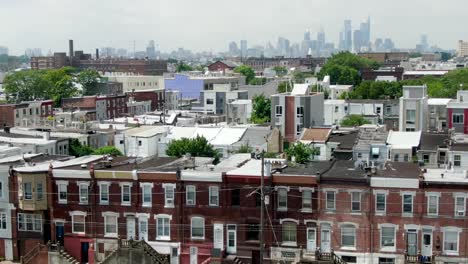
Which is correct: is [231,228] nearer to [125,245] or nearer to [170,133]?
[125,245]

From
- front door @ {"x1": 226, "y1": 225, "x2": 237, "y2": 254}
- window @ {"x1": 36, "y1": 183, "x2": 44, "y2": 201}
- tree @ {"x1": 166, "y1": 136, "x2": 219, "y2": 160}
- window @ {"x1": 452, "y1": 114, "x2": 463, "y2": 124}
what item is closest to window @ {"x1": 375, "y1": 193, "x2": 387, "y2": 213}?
front door @ {"x1": 226, "y1": 225, "x2": 237, "y2": 254}

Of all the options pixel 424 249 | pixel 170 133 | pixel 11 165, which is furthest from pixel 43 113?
pixel 424 249

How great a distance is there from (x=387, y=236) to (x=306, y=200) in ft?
17.0

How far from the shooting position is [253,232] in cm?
4641

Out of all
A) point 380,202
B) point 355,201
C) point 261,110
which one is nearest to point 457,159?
point 380,202

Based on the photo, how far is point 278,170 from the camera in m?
47.8

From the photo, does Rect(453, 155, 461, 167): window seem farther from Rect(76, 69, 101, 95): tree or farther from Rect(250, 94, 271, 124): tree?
Rect(76, 69, 101, 95): tree

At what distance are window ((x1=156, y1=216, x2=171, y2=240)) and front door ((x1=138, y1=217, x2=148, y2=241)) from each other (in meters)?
0.77

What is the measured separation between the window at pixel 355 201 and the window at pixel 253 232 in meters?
5.85

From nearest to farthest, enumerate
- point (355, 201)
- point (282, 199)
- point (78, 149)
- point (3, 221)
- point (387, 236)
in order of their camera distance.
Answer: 1. point (387, 236)
2. point (355, 201)
3. point (282, 199)
4. point (3, 221)
5. point (78, 149)

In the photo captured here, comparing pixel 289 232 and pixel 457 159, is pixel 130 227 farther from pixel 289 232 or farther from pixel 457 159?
pixel 457 159

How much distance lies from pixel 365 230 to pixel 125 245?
46.9ft

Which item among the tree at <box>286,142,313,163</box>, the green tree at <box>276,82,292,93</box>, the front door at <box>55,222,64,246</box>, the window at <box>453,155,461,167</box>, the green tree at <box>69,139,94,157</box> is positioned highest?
the green tree at <box>276,82,292,93</box>

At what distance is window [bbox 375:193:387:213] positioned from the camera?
44.7 meters
